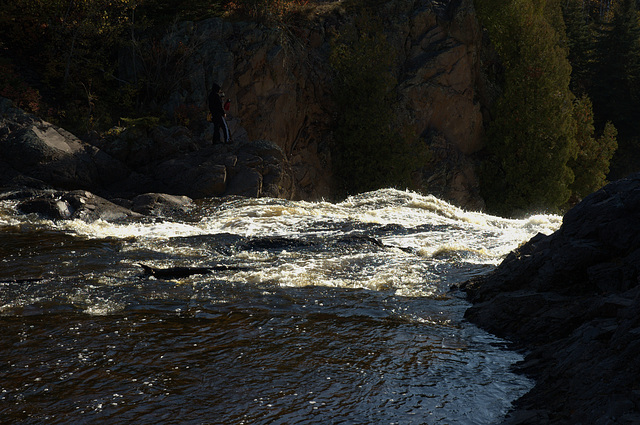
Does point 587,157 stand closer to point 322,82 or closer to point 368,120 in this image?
point 368,120

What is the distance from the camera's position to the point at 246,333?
6.80m

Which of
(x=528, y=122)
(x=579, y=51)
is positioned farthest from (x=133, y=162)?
(x=579, y=51)

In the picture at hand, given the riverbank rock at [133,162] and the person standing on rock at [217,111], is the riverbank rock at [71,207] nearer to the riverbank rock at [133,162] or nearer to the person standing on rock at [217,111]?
the riverbank rock at [133,162]

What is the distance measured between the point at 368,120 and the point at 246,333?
22.1 meters

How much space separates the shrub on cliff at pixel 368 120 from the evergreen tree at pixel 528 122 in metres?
6.33

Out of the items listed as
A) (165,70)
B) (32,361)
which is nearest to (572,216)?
(32,361)

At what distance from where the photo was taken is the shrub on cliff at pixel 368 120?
27.9 meters

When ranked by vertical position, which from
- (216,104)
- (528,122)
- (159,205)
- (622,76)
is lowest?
(159,205)

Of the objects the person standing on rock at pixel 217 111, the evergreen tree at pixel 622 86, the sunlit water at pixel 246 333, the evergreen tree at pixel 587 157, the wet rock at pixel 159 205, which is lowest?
the sunlit water at pixel 246 333

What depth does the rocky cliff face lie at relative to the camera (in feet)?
82.6

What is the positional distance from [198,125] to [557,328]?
18.9m

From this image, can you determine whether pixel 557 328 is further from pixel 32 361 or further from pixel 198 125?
pixel 198 125

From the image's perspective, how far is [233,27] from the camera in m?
26.0

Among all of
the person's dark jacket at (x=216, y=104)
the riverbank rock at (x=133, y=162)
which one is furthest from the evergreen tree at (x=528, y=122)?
the person's dark jacket at (x=216, y=104)
